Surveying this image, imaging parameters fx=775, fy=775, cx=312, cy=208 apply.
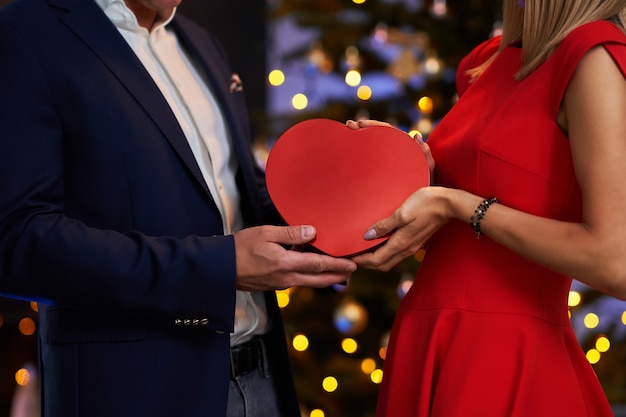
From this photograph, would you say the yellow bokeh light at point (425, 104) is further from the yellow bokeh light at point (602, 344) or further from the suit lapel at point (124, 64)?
the suit lapel at point (124, 64)

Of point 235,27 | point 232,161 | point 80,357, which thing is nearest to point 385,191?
point 232,161

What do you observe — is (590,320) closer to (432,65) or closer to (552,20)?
(432,65)

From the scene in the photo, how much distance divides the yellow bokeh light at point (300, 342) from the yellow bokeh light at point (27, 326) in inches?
40.0

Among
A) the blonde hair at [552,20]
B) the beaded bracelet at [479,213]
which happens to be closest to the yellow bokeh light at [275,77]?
the blonde hair at [552,20]

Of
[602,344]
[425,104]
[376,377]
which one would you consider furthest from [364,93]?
[602,344]

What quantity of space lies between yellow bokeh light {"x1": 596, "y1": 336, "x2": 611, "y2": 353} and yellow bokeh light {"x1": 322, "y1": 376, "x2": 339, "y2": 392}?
104 centimetres

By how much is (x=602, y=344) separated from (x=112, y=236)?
234cm

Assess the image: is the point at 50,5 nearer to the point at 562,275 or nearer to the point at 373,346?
the point at 562,275

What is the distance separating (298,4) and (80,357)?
1.98 metres

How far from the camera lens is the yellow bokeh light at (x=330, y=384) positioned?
119 inches

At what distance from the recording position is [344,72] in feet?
9.93

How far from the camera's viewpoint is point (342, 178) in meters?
1.39

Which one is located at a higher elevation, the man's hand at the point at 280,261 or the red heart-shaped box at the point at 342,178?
the red heart-shaped box at the point at 342,178

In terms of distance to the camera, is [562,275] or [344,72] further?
[344,72]
